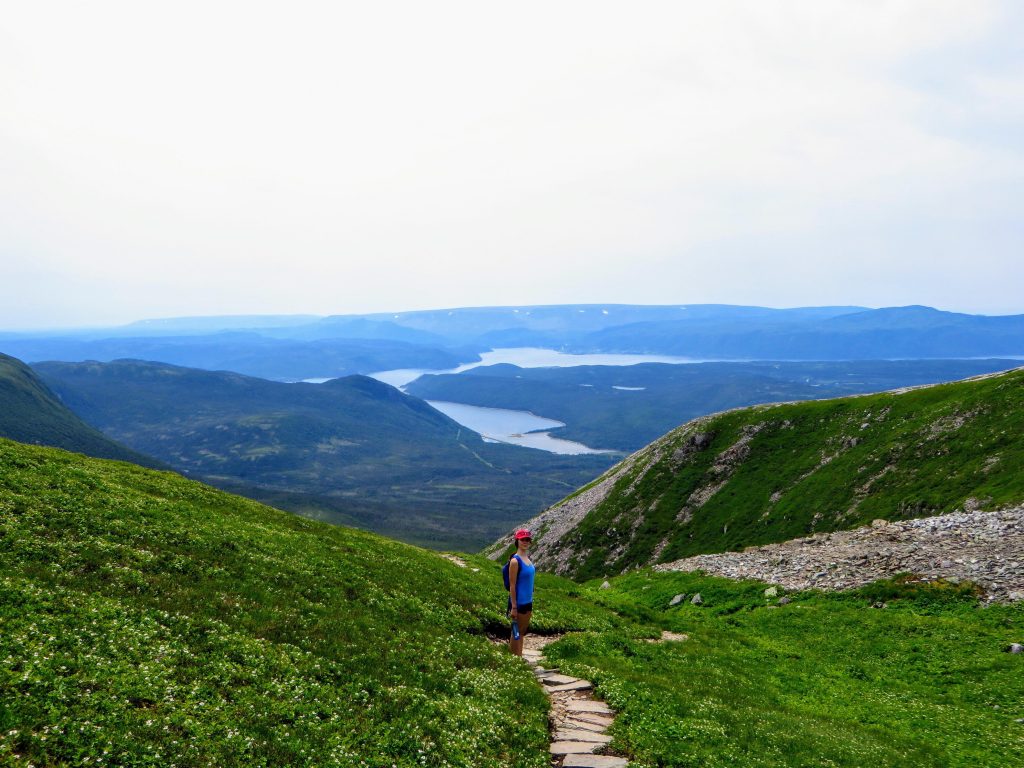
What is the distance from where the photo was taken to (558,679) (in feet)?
65.2

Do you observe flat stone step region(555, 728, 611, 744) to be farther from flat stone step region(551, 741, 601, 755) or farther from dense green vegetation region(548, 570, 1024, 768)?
dense green vegetation region(548, 570, 1024, 768)

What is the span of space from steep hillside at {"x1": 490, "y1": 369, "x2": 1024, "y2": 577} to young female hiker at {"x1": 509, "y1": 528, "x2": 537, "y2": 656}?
41.3 m

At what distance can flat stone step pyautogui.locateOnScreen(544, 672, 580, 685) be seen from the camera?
1961cm

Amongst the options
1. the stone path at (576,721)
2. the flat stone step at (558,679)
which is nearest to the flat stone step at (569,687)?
the stone path at (576,721)

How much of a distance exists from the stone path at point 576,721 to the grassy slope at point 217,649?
611 mm

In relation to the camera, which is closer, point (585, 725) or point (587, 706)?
point (585, 725)

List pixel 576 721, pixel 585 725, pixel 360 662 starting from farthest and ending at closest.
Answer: pixel 360 662 < pixel 576 721 < pixel 585 725

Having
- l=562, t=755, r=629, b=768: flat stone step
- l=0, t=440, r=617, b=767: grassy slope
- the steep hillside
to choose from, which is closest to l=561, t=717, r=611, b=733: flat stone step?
l=0, t=440, r=617, b=767: grassy slope

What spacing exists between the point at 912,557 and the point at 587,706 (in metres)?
30.7

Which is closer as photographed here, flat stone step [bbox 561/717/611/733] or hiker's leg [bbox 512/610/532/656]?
flat stone step [bbox 561/717/611/733]

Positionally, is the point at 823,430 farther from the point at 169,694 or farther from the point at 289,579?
the point at 169,694

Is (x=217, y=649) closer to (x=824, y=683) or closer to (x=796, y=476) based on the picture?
(x=824, y=683)

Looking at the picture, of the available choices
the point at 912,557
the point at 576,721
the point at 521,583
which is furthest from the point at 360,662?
the point at 912,557

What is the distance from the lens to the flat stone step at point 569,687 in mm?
18953
